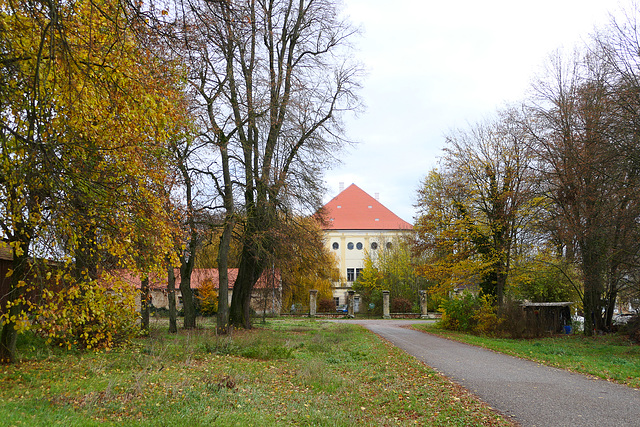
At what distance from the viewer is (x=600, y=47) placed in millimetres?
17500

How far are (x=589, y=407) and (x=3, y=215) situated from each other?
29.7 feet

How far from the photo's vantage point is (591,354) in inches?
582

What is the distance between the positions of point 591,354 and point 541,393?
8243 millimetres

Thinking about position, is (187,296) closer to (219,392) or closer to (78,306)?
(78,306)

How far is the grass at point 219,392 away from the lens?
6059mm

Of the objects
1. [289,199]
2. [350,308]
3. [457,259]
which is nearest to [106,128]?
[289,199]

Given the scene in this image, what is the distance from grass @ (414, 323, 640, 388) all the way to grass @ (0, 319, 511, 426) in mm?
3629

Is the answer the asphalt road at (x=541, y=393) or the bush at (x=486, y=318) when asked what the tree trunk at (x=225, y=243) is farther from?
the bush at (x=486, y=318)

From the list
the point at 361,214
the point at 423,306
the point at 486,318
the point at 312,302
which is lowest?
the point at 423,306

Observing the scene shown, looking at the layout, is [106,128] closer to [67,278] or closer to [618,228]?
[67,278]

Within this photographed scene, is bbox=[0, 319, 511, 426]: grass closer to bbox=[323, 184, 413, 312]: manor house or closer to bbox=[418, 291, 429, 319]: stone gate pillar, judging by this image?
bbox=[418, 291, 429, 319]: stone gate pillar

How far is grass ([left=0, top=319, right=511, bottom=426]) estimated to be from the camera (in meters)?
6.06

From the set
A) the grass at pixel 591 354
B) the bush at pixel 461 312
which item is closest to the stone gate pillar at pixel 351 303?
the bush at pixel 461 312

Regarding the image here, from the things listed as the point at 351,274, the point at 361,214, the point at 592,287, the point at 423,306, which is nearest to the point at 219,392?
the point at 592,287
